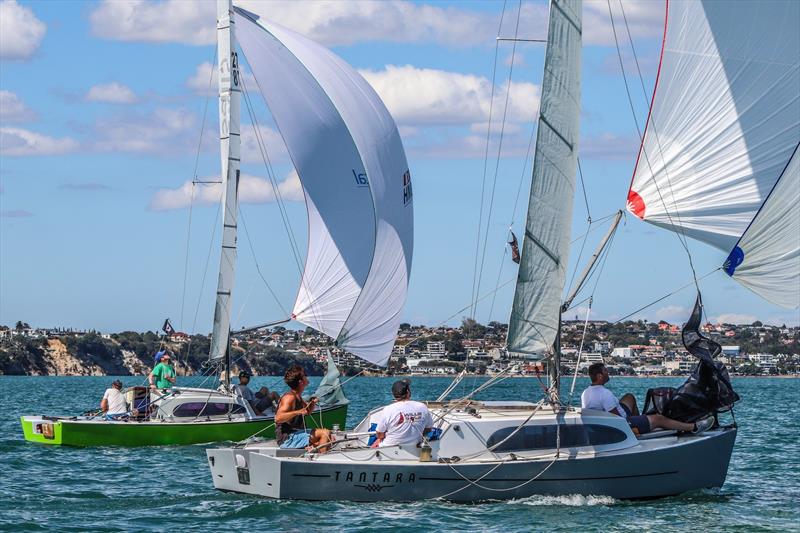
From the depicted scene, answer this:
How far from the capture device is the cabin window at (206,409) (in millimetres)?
29188

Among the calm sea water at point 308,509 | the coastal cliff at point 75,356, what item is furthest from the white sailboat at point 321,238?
the coastal cliff at point 75,356

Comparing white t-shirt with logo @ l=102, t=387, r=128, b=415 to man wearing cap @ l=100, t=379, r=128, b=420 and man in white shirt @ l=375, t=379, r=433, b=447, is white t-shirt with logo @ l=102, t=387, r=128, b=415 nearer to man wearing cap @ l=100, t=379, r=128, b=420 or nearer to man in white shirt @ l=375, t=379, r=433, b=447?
man wearing cap @ l=100, t=379, r=128, b=420

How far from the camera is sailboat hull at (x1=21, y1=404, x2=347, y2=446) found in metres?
28.6

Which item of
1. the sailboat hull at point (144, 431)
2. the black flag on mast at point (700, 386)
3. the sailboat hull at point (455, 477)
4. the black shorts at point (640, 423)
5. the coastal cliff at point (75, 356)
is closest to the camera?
the sailboat hull at point (455, 477)

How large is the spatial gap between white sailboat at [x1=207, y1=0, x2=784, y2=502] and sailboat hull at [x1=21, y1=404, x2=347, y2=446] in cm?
862

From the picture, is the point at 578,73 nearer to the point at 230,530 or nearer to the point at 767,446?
the point at 230,530

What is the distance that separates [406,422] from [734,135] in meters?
6.35

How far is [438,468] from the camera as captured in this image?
1889 cm

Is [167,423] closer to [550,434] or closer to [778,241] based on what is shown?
[550,434]

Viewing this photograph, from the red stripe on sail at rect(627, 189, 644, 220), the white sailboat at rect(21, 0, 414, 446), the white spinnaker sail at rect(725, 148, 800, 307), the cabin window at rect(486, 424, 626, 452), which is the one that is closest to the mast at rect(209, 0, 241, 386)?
the white sailboat at rect(21, 0, 414, 446)

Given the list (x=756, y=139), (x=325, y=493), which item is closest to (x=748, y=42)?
(x=756, y=139)

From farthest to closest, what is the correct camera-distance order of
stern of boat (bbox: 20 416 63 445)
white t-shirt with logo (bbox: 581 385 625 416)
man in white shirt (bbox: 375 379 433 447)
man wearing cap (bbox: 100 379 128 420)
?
man wearing cap (bbox: 100 379 128 420) < stern of boat (bbox: 20 416 63 445) < white t-shirt with logo (bbox: 581 385 625 416) < man in white shirt (bbox: 375 379 433 447)

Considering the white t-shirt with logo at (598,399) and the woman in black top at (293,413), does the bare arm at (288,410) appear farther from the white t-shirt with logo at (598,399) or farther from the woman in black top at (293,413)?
the white t-shirt with logo at (598,399)

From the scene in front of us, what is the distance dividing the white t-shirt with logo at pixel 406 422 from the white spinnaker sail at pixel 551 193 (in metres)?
2.01
